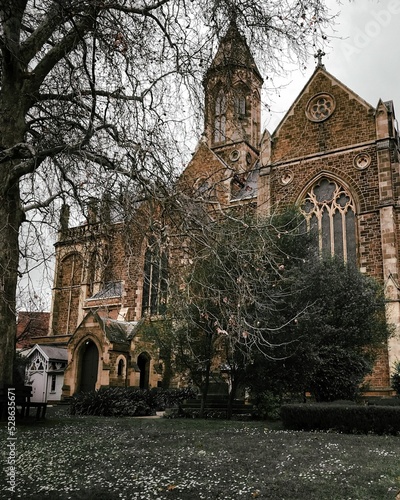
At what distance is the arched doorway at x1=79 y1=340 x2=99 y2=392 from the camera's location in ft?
82.2

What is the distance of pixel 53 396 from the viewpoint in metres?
31.0

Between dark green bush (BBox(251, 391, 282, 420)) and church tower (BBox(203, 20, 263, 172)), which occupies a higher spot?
church tower (BBox(203, 20, 263, 172))

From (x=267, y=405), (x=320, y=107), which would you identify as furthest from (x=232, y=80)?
(x=320, y=107)

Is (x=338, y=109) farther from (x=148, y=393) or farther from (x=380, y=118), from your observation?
(x=148, y=393)

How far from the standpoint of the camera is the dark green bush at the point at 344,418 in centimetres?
1194

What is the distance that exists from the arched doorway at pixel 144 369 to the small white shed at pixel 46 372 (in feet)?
21.7

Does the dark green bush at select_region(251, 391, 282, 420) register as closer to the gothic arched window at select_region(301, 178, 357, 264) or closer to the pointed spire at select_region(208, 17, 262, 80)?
the gothic arched window at select_region(301, 178, 357, 264)

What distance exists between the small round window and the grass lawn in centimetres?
1861

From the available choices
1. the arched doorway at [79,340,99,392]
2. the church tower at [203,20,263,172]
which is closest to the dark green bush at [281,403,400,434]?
the church tower at [203,20,263,172]

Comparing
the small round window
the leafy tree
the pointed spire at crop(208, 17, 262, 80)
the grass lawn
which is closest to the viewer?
the grass lawn

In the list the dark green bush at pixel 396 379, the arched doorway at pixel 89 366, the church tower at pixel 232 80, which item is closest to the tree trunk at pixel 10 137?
the church tower at pixel 232 80

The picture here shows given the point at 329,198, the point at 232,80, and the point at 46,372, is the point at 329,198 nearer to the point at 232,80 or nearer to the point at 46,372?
the point at 232,80

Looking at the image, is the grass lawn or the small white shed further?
the small white shed

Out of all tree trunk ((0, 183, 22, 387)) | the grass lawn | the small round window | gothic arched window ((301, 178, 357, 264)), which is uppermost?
the small round window
